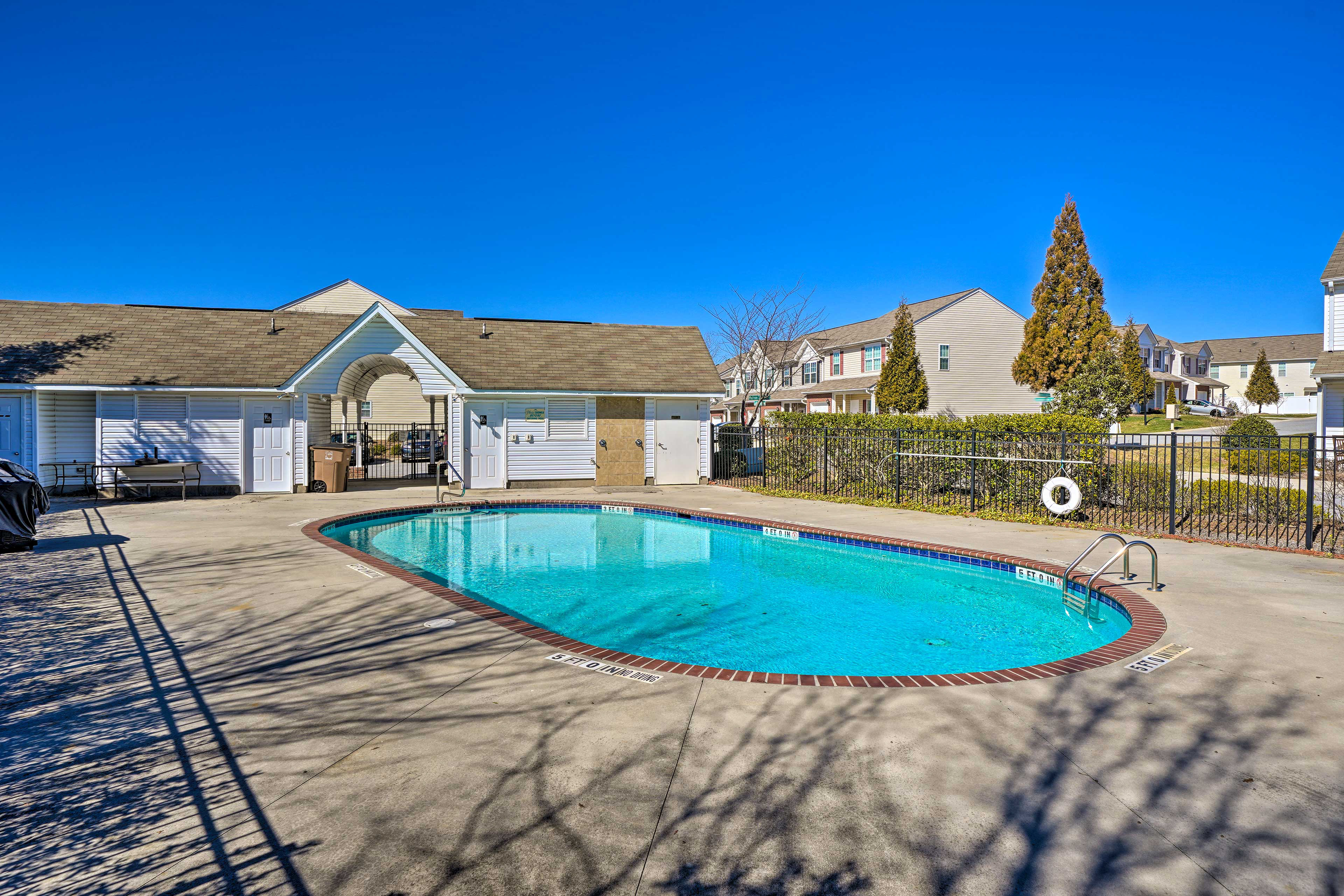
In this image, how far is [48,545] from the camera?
391 inches

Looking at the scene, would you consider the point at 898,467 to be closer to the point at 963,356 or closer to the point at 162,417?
the point at 162,417

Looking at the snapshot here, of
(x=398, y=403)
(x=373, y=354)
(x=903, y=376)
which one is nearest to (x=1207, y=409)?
(x=903, y=376)

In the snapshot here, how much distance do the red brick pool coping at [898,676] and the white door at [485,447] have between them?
323 inches

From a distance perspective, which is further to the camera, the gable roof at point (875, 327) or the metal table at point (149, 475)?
the gable roof at point (875, 327)

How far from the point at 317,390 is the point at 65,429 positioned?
583 cm

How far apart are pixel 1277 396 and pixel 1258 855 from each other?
64.4m

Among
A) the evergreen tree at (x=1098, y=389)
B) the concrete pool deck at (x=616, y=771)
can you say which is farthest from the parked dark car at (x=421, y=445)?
the evergreen tree at (x=1098, y=389)

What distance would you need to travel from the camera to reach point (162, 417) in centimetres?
1716

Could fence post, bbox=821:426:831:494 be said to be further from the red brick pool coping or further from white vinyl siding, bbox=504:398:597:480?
the red brick pool coping

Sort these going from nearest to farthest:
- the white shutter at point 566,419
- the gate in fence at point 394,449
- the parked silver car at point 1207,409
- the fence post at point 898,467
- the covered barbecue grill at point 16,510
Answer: the covered barbecue grill at point 16,510 → the fence post at point 898,467 → the white shutter at point 566,419 → the gate in fence at point 394,449 → the parked silver car at point 1207,409

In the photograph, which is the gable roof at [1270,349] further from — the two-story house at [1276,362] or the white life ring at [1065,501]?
the white life ring at [1065,501]

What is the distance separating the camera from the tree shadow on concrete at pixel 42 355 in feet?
53.7

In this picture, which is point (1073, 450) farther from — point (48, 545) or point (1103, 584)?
point (48, 545)

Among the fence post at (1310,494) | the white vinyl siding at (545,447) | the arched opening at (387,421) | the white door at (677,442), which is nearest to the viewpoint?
the fence post at (1310,494)
